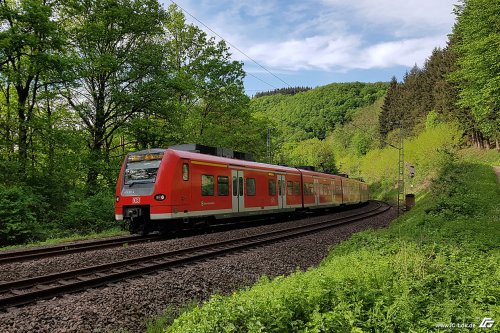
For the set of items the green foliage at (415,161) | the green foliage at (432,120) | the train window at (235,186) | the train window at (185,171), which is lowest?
the train window at (235,186)

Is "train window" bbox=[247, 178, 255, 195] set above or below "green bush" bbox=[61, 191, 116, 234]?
above

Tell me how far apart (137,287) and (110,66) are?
17.2 metres

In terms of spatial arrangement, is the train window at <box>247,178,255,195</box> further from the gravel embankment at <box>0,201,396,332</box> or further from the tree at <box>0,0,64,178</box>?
the tree at <box>0,0,64,178</box>

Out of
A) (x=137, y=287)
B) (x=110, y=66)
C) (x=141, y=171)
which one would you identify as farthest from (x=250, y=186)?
(x=137, y=287)

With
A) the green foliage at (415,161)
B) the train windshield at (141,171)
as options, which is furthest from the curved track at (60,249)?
the green foliage at (415,161)

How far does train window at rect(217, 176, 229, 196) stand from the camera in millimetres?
15300

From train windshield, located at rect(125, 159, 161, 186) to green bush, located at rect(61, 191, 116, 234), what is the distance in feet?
15.9

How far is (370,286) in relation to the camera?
15.9 ft

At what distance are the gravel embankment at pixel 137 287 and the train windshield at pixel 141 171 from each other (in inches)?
99.0

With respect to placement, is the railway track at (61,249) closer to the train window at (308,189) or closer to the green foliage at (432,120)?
the train window at (308,189)

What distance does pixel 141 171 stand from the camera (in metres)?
13.5

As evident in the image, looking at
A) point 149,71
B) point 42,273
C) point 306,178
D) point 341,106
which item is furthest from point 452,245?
point 341,106

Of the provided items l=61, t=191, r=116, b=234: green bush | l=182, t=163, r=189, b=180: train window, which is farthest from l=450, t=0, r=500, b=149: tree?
l=61, t=191, r=116, b=234: green bush

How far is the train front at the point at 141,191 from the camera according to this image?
1279cm
